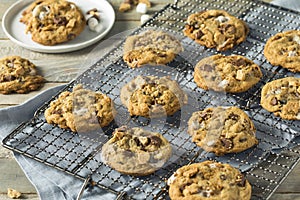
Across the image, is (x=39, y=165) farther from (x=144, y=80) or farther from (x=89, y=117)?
(x=144, y=80)

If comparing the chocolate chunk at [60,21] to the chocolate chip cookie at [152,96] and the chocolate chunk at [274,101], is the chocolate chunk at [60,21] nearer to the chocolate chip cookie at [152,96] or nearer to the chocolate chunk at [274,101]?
the chocolate chip cookie at [152,96]

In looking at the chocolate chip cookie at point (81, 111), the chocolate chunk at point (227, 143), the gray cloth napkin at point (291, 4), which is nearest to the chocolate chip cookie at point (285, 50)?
the gray cloth napkin at point (291, 4)

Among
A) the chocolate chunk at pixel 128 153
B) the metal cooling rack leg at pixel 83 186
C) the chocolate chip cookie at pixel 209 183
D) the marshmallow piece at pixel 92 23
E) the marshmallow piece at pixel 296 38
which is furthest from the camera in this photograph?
the marshmallow piece at pixel 92 23

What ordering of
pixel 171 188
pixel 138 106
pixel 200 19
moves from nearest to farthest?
pixel 171 188
pixel 138 106
pixel 200 19

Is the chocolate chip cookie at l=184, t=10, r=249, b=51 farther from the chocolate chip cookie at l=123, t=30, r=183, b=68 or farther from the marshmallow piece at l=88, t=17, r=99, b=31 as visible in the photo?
the marshmallow piece at l=88, t=17, r=99, b=31

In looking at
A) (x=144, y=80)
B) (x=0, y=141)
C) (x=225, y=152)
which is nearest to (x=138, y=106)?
(x=144, y=80)

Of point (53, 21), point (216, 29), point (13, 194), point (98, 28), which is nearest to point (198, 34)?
point (216, 29)
